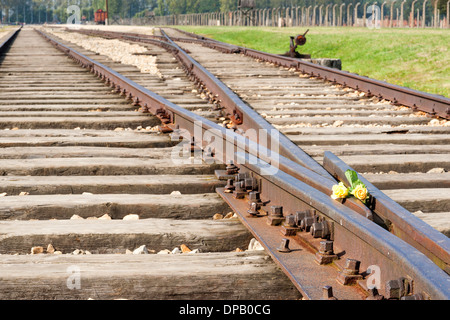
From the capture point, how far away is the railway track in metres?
2.12

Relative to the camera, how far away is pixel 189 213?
3.14m

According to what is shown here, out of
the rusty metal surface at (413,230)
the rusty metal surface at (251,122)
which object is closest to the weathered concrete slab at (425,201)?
the rusty metal surface at (251,122)

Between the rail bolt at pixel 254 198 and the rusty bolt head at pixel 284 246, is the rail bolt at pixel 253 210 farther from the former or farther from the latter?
the rusty bolt head at pixel 284 246

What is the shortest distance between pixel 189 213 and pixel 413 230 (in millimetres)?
1280

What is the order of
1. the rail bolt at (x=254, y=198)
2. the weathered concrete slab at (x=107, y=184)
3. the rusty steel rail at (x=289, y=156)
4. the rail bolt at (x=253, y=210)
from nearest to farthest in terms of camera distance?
1. the rusty steel rail at (x=289, y=156)
2. the rail bolt at (x=253, y=210)
3. the rail bolt at (x=254, y=198)
4. the weathered concrete slab at (x=107, y=184)

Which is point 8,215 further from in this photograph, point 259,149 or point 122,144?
point 122,144

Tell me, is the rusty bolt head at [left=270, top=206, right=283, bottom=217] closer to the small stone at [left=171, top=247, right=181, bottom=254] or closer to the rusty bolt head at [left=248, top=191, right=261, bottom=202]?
the rusty bolt head at [left=248, top=191, right=261, bottom=202]

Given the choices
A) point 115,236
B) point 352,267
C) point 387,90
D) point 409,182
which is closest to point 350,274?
point 352,267

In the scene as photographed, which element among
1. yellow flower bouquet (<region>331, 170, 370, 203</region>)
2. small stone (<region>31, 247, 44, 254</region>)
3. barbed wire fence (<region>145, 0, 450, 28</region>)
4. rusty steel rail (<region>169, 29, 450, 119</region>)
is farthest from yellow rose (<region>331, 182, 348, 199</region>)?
barbed wire fence (<region>145, 0, 450, 28</region>)

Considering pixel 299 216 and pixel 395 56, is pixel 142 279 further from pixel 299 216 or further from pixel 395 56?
pixel 395 56

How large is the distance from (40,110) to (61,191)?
10.7ft

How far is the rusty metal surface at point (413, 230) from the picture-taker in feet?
6.72

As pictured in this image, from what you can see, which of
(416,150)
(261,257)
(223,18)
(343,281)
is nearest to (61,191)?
(261,257)

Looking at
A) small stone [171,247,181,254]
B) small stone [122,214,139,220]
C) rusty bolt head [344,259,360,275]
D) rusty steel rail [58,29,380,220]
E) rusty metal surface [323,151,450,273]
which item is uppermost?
rusty steel rail [58,29,380,220]
